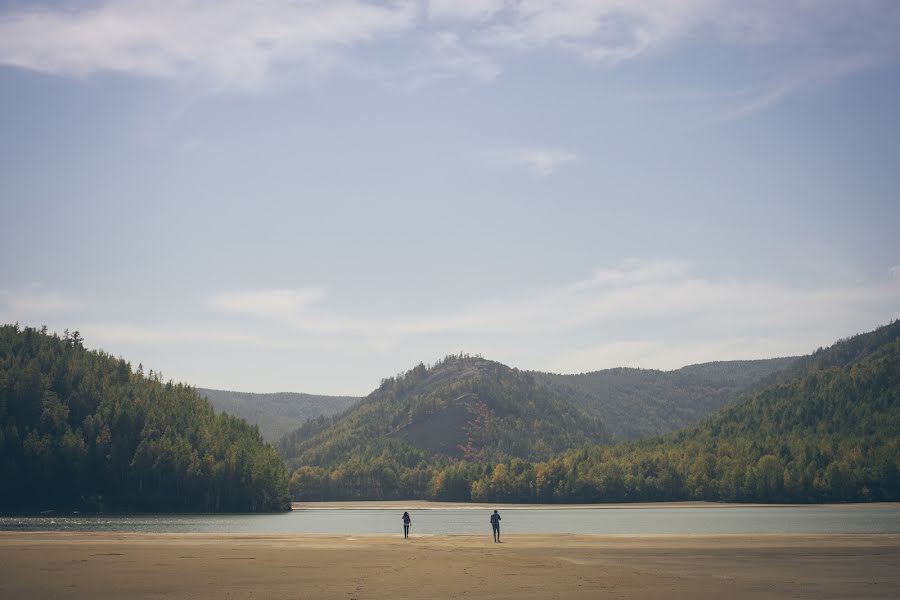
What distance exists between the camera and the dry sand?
41.6m

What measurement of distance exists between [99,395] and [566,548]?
508 ft

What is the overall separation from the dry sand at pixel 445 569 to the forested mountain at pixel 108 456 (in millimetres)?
106205

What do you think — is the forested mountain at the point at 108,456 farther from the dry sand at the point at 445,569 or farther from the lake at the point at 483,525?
the dry sand at the point at 445,569

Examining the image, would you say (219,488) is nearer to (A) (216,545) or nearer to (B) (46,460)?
(B) (46,460)

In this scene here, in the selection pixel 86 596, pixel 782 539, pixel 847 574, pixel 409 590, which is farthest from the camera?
pixel 782 539

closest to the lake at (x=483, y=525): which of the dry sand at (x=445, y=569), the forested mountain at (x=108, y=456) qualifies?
the forested mountain at (x=108, y=456)

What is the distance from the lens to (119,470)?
17962 centimetres

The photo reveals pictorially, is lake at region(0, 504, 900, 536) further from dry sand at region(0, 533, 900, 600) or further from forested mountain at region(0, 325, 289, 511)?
dry sand at region(0, 533, 900, 600)

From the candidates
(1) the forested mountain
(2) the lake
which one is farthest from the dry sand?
(1) the forested mountain

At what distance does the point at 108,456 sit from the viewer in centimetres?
17850

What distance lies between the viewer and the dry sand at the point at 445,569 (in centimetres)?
4162

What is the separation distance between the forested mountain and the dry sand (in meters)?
106

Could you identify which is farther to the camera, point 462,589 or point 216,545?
point 216,545

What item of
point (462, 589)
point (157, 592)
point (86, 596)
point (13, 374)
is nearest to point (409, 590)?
point (462, 589)
